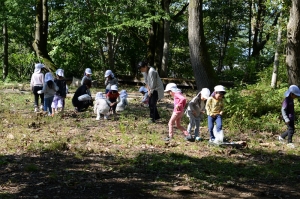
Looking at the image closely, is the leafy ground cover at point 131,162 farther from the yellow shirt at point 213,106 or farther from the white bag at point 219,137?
the yellow shirt at point 213,106

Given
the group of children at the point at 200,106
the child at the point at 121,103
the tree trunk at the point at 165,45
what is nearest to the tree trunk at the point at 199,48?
the child at the point at 121,103

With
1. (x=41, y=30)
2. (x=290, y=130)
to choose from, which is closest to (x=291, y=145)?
(x=290, y=130)

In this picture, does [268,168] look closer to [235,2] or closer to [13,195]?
[13,195]

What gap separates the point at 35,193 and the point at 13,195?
0.98 feet

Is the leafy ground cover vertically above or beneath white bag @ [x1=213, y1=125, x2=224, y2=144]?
beneath

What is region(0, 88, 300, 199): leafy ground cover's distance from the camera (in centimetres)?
600

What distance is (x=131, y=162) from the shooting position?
748 centimetres

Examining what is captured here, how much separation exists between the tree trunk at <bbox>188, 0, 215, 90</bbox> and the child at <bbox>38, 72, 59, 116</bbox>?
4.61m

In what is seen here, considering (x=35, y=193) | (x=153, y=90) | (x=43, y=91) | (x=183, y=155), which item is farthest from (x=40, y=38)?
(x=35, y=193)

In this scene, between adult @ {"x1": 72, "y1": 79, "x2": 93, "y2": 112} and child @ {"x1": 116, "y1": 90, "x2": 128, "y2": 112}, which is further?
child @ {"x1": 116, "y1": 90, "x2": 128, "y2": 112}

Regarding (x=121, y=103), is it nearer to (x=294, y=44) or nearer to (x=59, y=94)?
(x=59, y=94)

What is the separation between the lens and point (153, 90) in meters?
11.3

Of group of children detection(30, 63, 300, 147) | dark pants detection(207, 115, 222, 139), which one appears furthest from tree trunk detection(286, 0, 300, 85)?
dark pants detection(207, 115, 222, 139)

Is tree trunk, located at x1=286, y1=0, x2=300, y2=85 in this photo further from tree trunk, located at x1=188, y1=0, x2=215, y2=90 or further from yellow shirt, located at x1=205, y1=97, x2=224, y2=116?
yellow shirt, located at x1=205, y1=97, x2=224, y2=116
